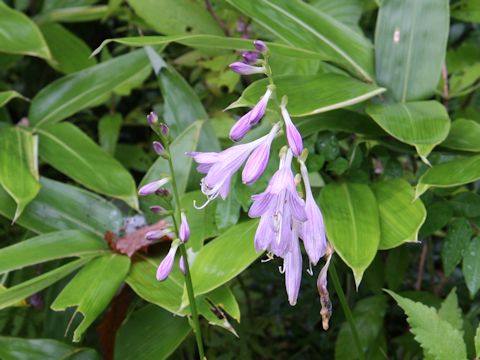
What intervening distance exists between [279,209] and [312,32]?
0.89 meters

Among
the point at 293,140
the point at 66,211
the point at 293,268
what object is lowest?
the point at 66,211

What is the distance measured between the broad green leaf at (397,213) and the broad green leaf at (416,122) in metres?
0.14

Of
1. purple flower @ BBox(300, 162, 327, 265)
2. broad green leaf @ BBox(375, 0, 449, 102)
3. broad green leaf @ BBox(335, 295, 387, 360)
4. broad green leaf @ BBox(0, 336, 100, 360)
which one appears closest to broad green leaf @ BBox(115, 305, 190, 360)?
broad green leaf @ BBox(0, 336, 100, 360)

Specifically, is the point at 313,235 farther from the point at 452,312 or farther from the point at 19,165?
the point at 19,165

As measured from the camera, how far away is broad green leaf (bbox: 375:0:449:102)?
200cm

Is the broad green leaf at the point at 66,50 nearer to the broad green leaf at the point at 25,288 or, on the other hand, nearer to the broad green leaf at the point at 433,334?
the broad green leaf at the point at 25,288

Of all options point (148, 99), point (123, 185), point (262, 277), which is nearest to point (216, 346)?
point (262, 277)

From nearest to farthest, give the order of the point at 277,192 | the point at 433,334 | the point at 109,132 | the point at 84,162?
1. the point at 277,192
2. the point at 433,334
3. the point at 84,162
4. the point at 109,132

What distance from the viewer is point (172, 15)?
247 centimetres

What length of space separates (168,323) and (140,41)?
2.31 feet

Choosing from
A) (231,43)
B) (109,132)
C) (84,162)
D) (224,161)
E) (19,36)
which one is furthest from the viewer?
(109,132)

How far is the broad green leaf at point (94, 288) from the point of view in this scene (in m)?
1.67

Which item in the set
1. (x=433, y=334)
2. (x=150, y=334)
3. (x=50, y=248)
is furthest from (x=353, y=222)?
(x=50, y=248)

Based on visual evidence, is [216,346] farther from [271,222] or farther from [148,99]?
[148,99]
